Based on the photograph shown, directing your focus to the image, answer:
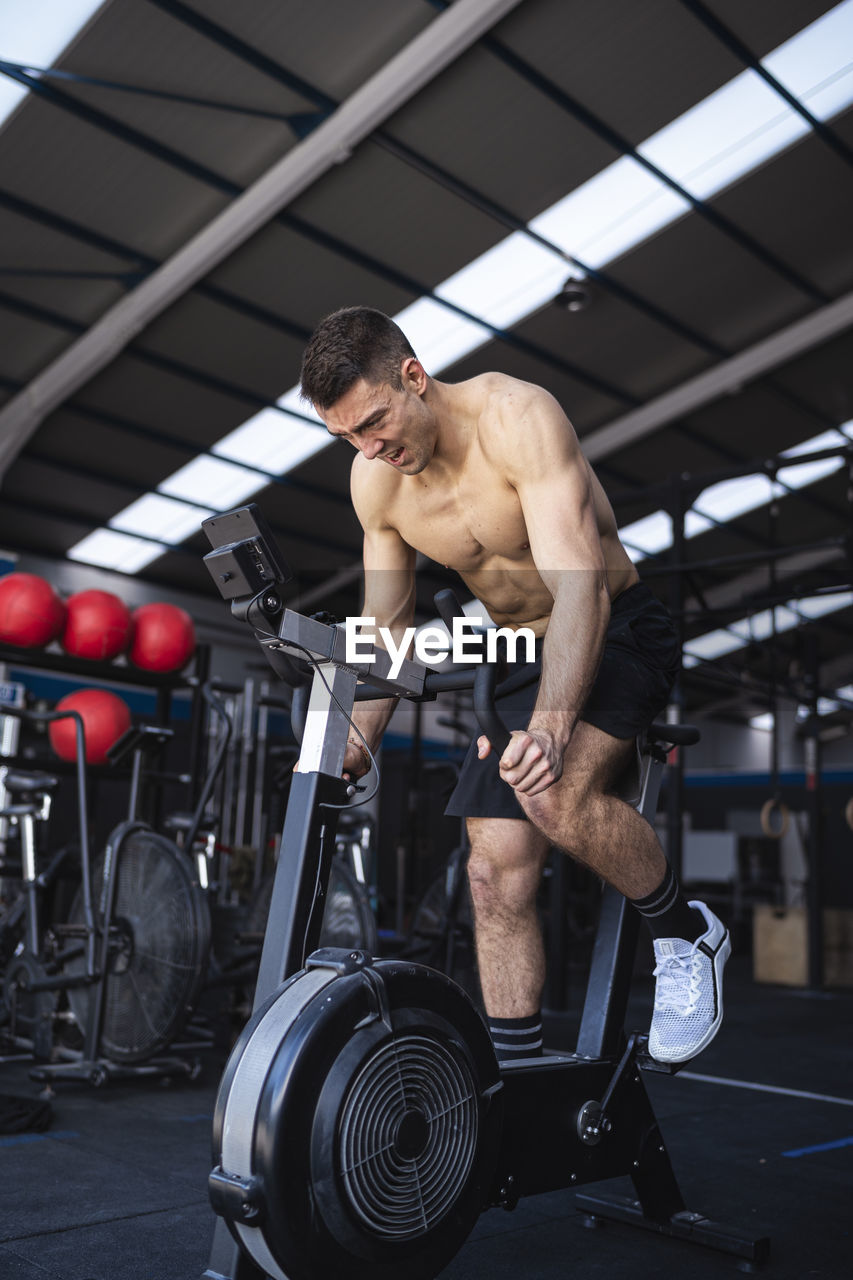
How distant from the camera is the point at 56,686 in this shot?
10992 millimetres

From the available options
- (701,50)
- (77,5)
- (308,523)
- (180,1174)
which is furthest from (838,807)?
(180,1174)

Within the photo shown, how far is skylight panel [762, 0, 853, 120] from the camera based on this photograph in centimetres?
667

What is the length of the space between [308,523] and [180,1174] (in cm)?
905

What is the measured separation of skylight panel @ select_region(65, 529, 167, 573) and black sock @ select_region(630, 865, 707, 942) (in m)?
9.84

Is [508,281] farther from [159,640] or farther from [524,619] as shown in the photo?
[524,619]

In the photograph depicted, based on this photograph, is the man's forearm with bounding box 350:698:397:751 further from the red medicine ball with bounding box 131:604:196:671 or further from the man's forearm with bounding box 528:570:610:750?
the red medicine ball with bounding box 131:604:196:671

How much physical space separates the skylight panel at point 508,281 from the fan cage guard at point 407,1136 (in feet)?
24.0

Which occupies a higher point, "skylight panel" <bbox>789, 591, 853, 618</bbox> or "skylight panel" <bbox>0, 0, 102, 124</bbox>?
"skylight panel" <bbox>0, 0, 102, 124</bbox>

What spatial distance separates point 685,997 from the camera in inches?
64.7

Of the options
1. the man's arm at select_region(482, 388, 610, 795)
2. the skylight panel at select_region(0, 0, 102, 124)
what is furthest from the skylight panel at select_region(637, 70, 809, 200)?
the man's arm at select_region(482, 388, 610, 795)

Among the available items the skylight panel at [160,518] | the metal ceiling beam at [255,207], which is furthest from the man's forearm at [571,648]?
the skylight panel at [160,518]

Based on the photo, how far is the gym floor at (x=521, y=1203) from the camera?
1655 mm

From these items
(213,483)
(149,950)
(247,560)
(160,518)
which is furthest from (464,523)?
(160,518)

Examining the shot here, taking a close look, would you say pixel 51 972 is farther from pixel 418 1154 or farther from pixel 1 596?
pixel 418 1154
